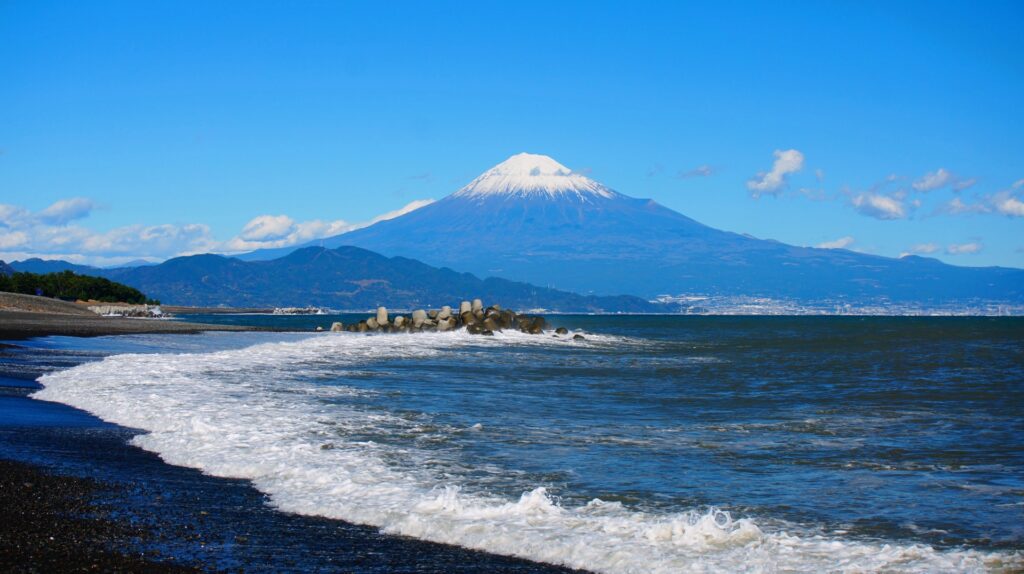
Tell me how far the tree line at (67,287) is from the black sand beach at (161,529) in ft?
299

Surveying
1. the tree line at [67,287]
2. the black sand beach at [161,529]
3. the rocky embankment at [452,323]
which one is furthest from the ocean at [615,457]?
the tree line at [67,287]

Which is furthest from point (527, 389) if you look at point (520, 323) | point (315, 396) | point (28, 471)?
point (520, 323)

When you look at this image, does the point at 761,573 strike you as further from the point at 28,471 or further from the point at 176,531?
the point at 28,471

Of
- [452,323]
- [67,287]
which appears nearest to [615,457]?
[452,323]

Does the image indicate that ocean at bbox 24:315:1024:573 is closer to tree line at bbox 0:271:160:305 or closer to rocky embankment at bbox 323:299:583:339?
rocky embankment at bbox 323:299:583:339

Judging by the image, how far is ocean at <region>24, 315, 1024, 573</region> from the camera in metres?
A: 8.19

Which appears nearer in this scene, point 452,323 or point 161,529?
point 161,529

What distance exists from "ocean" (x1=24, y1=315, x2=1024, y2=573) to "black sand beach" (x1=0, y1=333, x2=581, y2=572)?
1.59ft

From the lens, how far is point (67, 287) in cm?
10638

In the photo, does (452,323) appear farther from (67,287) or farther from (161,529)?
(67,287)

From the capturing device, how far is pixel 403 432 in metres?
14.6

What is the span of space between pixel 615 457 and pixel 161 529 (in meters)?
6.45

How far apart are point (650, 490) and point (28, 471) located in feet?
23.0

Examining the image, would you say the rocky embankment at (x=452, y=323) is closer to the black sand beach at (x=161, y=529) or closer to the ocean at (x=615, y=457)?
the ocean at (x=615, y=457)
